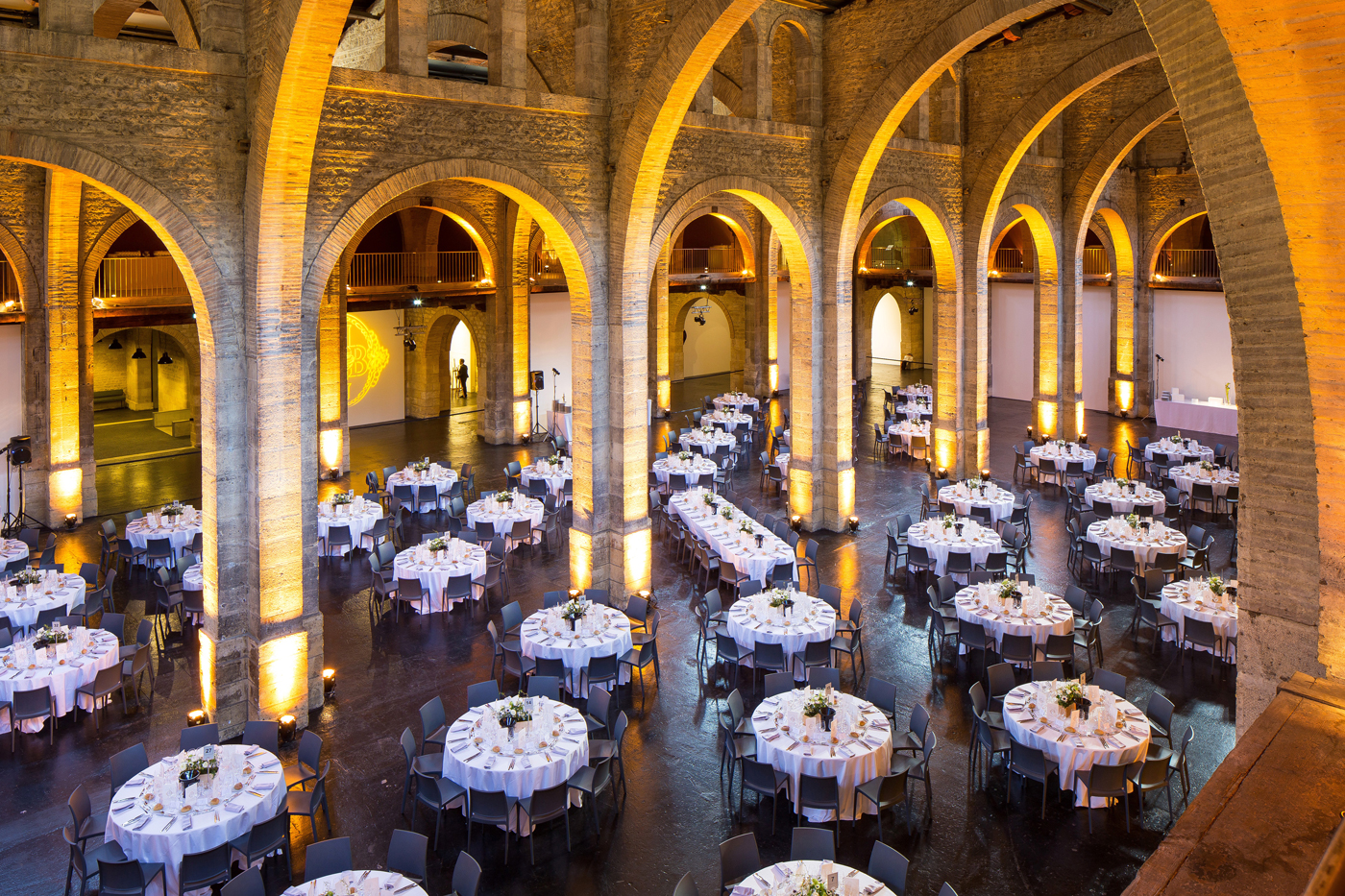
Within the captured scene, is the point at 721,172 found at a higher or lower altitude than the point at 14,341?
higher

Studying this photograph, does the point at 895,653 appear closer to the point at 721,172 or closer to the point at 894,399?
the point at 721,172

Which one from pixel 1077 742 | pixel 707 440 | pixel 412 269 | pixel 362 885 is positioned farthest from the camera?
pixel 412 269

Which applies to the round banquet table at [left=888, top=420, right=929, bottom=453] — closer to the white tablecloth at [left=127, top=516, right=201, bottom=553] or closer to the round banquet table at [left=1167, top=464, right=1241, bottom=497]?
the round banquet table at [left=1167, top=464, right=1241, bottom=497]

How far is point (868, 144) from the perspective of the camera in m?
14.6

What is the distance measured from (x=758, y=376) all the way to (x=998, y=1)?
16.7 m

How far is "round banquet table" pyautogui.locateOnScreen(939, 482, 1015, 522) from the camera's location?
51.7 feet

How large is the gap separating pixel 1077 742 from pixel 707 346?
1119 inches

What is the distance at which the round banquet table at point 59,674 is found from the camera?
9.31 m

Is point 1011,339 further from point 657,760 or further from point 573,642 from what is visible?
point 657,760

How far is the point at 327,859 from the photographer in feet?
21.5

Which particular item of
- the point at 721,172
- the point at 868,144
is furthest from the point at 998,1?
the point at 721,172

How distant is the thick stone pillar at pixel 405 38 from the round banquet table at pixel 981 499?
10.5 metres

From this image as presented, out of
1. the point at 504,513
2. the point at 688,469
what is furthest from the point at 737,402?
the point at 504,513

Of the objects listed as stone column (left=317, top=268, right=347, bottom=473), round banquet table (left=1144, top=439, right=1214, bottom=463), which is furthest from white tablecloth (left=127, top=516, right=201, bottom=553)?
round banquet table (left=1144, top=439, right=1214, bottom=463)
